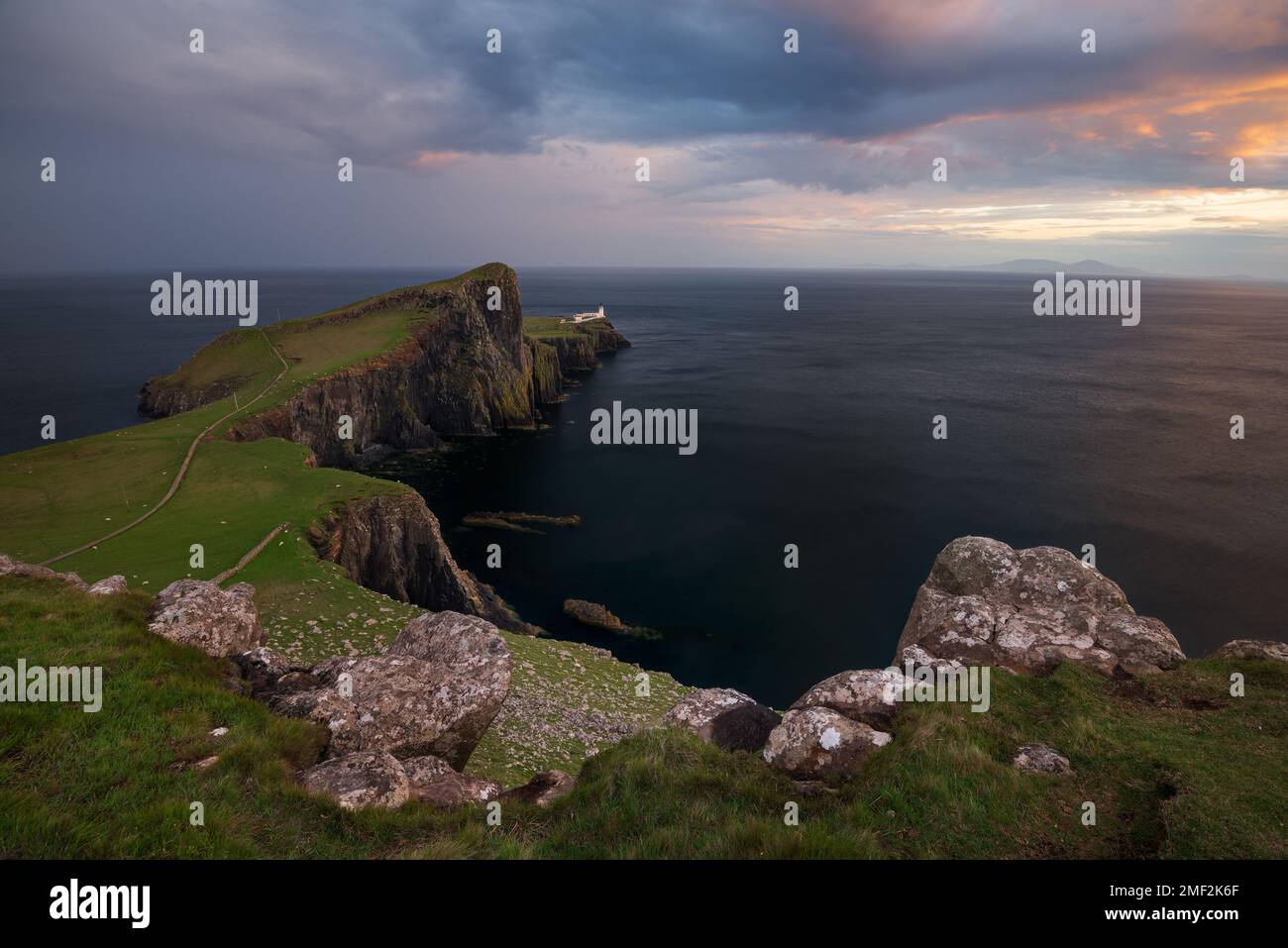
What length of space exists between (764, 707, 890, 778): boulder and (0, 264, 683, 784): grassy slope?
10.5 m

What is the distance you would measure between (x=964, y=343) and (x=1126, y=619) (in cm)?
19541

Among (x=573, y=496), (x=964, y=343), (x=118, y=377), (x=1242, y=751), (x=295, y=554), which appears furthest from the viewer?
(x=964, y=343)

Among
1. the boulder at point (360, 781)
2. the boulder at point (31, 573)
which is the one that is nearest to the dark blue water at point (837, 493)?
the boulder at point (31, 573)

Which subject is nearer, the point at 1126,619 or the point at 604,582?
the point at 1126,619

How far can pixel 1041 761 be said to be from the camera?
37.8 ft

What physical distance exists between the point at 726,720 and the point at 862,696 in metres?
2.96

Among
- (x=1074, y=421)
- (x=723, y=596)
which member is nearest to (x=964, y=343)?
(x=1074, y=421)

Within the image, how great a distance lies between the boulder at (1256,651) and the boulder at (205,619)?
82.3ft

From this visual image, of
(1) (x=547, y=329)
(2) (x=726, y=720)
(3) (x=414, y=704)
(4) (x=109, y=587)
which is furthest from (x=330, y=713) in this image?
(1) (x=547, y=329)

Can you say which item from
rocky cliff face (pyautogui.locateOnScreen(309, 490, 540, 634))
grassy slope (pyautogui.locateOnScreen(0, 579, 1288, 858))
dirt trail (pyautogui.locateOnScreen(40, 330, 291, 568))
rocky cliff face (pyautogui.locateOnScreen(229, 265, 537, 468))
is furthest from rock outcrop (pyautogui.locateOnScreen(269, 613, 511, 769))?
rocky cliff face (pyautogui.locateOnScreen(229, 265, 537, 468))

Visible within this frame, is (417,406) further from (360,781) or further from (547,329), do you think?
(360,781)
